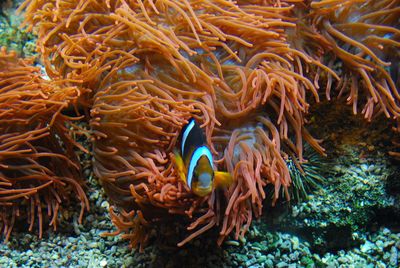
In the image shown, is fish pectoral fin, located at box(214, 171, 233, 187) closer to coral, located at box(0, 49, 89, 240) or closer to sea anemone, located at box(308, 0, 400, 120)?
sea anemone, located at box(308, 0, 400, 120)

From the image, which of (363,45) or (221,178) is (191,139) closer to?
(221,178)

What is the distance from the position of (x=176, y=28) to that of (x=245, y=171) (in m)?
0.97

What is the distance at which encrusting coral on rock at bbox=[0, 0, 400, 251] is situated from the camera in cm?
239

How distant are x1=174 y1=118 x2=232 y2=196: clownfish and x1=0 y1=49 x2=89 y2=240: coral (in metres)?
0.88

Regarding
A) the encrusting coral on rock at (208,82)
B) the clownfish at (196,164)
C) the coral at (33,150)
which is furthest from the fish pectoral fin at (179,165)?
the coral at (33,150)

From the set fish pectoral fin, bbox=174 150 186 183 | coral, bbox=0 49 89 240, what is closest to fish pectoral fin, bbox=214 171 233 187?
fish pectoral fin, bbox=174 150 186 183

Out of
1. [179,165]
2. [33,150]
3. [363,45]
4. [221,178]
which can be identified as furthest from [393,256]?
[33,150]

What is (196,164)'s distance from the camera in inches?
76.6

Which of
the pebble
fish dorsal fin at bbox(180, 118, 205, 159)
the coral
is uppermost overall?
fish dorsal fin at bbox(180, 118, 205, 159)

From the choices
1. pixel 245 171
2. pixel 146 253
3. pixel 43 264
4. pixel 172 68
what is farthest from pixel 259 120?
pixel 43 264

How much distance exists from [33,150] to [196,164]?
1.24m

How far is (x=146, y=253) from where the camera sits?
8.96ft

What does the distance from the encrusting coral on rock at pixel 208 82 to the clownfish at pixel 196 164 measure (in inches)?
7.1

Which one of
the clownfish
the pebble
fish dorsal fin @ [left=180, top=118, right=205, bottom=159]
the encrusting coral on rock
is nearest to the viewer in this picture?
the clownfish
